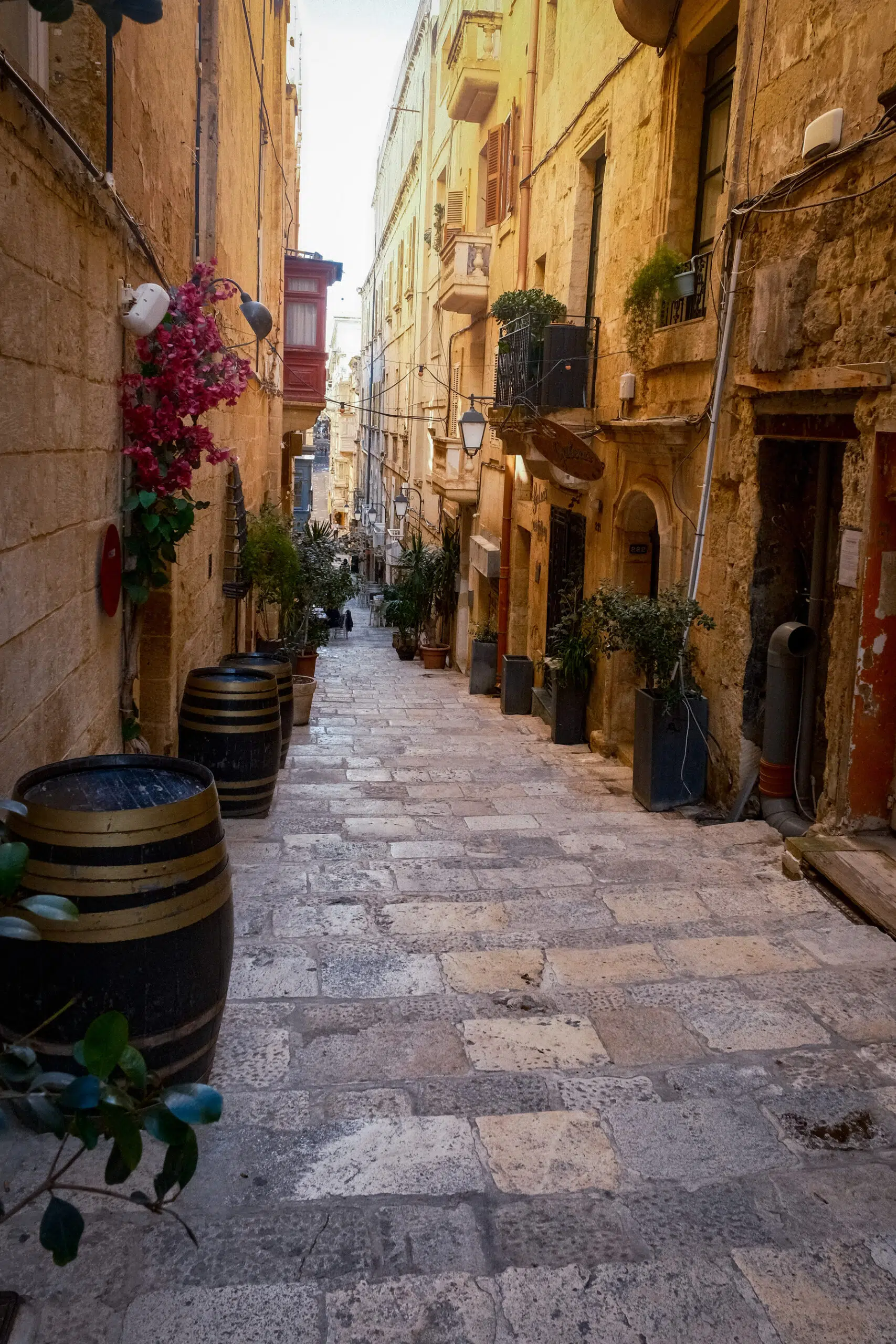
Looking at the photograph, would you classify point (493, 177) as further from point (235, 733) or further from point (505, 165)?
point (235, 733)

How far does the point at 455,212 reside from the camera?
21000mm

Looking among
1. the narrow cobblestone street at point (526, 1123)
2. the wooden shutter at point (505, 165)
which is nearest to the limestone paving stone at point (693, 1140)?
the narrow cobblestone street at point (526, 1123)

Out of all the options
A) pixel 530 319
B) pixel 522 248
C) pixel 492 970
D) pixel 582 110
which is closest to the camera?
pixel 492 970

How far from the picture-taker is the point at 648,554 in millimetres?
10391

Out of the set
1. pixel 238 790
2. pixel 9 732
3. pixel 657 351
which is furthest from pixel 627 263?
pixel 9 732

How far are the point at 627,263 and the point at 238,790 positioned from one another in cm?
643

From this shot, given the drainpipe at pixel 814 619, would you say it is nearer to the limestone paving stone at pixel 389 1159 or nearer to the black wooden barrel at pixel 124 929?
the limestone paving stone at pixel 389 1159

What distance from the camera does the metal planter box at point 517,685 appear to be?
1352 cm

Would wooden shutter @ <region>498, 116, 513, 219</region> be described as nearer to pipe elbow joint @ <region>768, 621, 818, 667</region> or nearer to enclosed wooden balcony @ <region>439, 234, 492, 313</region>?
enclosed wooden balcony @ <region>439, 234, 492, 313</region>

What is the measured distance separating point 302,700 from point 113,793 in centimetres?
808

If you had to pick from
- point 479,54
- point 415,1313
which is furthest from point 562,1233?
point 479,54

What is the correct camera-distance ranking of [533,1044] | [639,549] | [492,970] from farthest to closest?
[639,549], [492,970], [533,1044]

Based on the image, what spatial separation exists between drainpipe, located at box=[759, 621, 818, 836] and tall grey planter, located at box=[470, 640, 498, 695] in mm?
8828

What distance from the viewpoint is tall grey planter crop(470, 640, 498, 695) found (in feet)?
51.7
